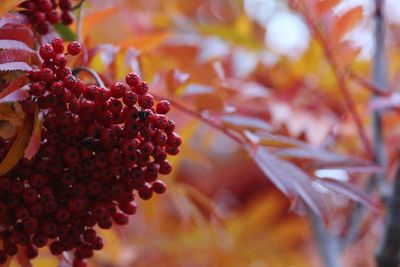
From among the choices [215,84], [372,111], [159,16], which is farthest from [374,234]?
[215,84]

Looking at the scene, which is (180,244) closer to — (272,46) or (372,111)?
(272,46)

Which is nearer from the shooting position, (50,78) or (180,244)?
(50,78)

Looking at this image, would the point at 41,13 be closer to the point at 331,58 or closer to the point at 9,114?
the point at 9,114

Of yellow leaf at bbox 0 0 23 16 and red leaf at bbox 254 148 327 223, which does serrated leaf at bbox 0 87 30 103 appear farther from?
red leaf at bbox 254 148 327 223

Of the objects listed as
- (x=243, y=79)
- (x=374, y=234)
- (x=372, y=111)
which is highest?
(x=372, y=111)

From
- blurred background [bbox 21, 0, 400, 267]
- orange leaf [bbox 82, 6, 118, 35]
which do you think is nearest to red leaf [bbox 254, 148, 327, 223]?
blurred background [bbox 21, 0, 400, 267]
